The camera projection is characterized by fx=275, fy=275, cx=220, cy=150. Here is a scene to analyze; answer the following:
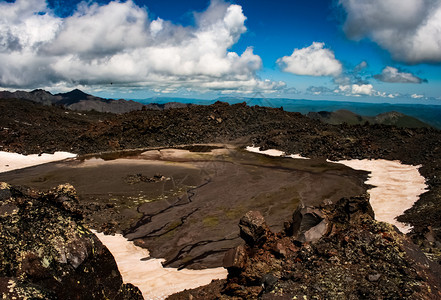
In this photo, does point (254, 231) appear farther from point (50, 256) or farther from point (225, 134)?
point (225, 134)

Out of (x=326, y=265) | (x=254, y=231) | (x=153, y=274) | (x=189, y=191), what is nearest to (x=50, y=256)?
(x=254, y=231)

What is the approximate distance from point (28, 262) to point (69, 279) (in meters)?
0.80

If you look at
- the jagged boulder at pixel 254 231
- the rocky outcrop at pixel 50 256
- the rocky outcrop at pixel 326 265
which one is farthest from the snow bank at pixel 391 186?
the rocky outcrop at pixel 50 256

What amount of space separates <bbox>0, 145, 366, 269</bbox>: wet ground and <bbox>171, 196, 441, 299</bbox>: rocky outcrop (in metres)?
4.91

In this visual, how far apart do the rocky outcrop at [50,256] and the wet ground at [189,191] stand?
656cm

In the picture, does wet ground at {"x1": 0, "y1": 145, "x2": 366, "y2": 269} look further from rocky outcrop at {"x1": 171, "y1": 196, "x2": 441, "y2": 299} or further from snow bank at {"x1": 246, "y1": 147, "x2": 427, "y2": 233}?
rocky outcrop at {"x1": 171, "y1": 196, "x2": 441, "y2": 299}

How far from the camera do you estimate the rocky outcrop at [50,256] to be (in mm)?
4703

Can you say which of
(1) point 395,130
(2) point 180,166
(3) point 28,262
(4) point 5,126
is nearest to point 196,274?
(3) point 28,262

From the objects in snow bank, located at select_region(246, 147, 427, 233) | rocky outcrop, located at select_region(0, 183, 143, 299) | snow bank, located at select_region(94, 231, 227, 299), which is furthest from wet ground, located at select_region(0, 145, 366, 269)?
rocky outcrop, located at select_region(0, 183, 143, 299)

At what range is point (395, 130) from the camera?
40656 millimetres

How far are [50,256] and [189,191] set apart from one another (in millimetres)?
17608

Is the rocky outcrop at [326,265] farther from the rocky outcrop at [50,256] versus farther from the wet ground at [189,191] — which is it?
the wet ground at [189,191]

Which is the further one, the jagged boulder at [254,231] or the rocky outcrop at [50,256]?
the jagged boulder at [254,231]

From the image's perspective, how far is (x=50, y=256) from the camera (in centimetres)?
526
